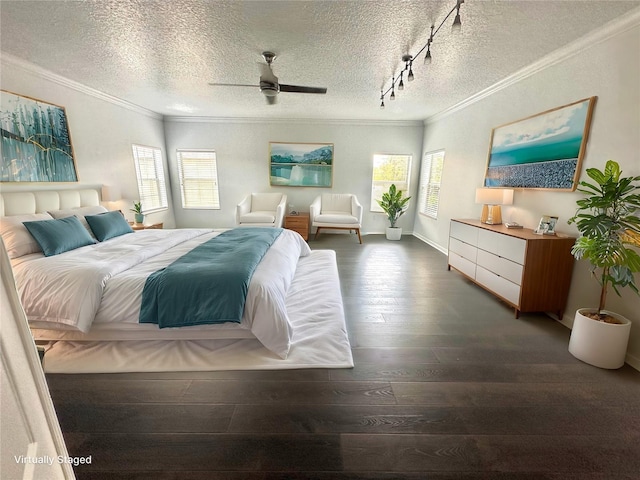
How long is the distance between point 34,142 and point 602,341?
543 cm

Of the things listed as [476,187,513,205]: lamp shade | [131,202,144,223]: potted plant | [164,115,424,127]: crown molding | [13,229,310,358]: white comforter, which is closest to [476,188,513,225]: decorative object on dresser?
[476,187,513,205]: lamp shade

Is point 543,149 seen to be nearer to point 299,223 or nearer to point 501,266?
point 501,266

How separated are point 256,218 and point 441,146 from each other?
3.68m

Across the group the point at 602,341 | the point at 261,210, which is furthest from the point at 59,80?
the point at 602,341

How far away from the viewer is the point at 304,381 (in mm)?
1747

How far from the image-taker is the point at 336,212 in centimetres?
598

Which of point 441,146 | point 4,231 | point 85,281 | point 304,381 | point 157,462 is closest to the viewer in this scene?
point 157,462

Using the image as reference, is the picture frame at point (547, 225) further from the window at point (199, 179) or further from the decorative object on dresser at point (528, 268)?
the window at point (199, 179)

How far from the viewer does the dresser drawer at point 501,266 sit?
254 centimetres

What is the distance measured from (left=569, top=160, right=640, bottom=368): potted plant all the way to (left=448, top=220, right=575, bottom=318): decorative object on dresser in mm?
436

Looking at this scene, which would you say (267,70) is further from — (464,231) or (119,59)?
(464,231)

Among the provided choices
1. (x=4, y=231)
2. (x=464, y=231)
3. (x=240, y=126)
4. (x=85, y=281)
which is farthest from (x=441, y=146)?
(x=4, y=231)

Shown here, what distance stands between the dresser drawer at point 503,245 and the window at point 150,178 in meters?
5.43

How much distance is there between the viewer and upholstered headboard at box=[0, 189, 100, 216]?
2.58 metres
